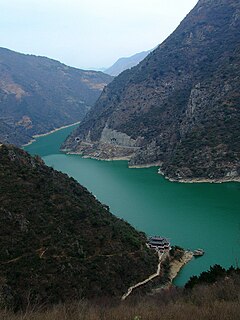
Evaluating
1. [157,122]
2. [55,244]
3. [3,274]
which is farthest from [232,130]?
[3,274]

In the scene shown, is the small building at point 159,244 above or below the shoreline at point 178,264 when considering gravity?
above

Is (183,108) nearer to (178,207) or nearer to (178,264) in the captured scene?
(178,207)

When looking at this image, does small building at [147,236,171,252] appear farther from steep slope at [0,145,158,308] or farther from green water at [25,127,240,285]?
green water at [25,127,240,285]

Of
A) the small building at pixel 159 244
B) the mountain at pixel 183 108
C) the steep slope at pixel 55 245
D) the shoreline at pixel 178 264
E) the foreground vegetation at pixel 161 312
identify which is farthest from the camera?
the mountain at pixel 183 108

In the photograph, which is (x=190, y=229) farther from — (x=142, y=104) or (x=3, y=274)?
(x=142, y=104)

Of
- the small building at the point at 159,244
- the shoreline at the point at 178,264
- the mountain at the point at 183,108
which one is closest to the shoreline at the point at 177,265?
the shoreline at the point at 178,264

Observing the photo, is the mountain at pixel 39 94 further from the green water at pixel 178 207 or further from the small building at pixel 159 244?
the small building at pixel 159 244
